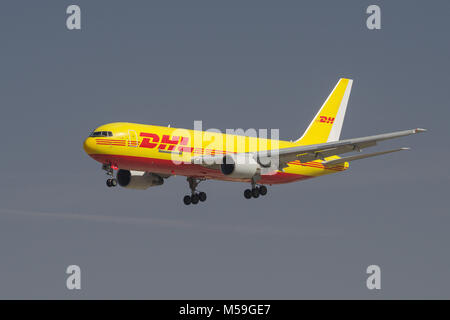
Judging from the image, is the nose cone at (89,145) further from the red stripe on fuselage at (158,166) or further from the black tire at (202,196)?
the black tire at (202,196)

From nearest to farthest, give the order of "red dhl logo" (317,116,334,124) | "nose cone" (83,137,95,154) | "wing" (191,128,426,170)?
"wing" (191,128,426,170), "nose cone" (83,137,95,154), "red dhl logo" (317,116,334,124)

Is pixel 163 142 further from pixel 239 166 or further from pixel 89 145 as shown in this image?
pixel 239 166

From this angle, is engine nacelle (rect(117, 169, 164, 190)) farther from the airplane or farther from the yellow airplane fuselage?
the yellow airplane fuselage

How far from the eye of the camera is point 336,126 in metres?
94.3

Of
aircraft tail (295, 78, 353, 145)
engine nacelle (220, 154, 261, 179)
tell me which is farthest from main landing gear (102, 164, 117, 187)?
aircraft tail (295, 78, 353, 145)

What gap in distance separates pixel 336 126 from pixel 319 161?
24.4ft

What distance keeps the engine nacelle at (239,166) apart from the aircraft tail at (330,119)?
11.9 metres

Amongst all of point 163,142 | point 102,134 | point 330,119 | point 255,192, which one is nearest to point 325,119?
point 330,119

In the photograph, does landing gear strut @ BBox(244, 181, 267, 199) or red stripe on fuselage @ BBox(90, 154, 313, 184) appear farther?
landing gear strut @ BBox(244, 181, 267, 199)

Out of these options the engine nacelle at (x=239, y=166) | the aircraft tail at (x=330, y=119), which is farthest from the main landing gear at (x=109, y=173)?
the aircraft tail at (x=330, y=119)

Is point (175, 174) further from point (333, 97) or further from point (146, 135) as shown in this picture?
point (333, 97)

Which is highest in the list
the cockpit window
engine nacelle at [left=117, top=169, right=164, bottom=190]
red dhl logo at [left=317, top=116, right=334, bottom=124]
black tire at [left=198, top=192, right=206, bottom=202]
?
red dhl logo at [left=317, top=116, right=334, bottom=124]

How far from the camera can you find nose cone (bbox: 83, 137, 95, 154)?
251 feet

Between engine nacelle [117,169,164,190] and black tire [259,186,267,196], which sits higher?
engine nacelle [117,169,164,190]
